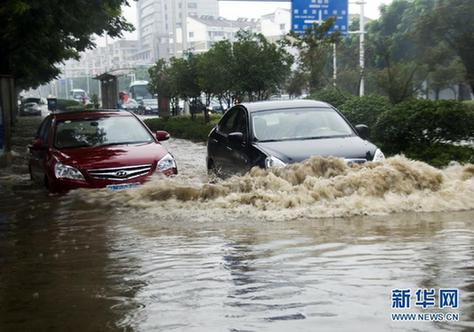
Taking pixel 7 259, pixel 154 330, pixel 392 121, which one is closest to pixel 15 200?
pixel 7 259

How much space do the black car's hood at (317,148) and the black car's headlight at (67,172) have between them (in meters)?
2.56

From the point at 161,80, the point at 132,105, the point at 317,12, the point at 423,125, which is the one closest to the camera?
the point at 423,125

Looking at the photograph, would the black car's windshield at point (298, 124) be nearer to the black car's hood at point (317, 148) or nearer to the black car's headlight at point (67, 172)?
the black car's hood at point (317, 148)

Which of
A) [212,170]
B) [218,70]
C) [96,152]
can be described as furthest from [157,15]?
[96,152]

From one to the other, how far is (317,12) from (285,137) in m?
18.6

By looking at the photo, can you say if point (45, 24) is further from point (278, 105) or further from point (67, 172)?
point (278, 105)

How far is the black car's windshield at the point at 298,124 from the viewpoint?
10.2 metres

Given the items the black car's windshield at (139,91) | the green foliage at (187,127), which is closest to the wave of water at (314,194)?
the green foliage at (187,127)

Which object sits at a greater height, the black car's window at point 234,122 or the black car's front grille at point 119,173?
the black car's window at point 234,122

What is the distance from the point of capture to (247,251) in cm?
665

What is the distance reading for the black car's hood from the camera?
934cm

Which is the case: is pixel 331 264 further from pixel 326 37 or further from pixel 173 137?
pixel 173 137

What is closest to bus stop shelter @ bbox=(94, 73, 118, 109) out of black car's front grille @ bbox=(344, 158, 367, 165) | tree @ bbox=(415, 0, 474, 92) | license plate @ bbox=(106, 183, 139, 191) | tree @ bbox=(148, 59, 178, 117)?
tree @ bbox=(148, 59, 178, 117)

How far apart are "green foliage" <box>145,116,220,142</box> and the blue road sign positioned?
5080 millimetres
